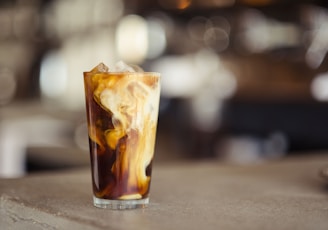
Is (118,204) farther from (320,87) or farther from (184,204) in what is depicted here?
(320,87)

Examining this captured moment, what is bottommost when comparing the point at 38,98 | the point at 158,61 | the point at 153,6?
the point at 38,98

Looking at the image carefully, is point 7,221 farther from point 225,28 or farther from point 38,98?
point 38,98

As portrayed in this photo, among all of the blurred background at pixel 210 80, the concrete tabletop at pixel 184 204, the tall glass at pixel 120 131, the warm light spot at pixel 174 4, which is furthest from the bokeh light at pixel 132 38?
the tall glass at pixel 120 131

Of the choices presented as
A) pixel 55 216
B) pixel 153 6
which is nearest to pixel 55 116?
pixel 153 6

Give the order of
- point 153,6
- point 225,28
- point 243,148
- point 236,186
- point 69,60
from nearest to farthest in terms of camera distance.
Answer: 1. point 236,186
2. point 243,148
3. point 225,28
4. point 153,6
5. point 69,60

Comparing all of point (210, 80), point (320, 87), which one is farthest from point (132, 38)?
point (320, 87)

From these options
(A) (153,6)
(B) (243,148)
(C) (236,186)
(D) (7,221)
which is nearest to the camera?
(D) (7,221)
